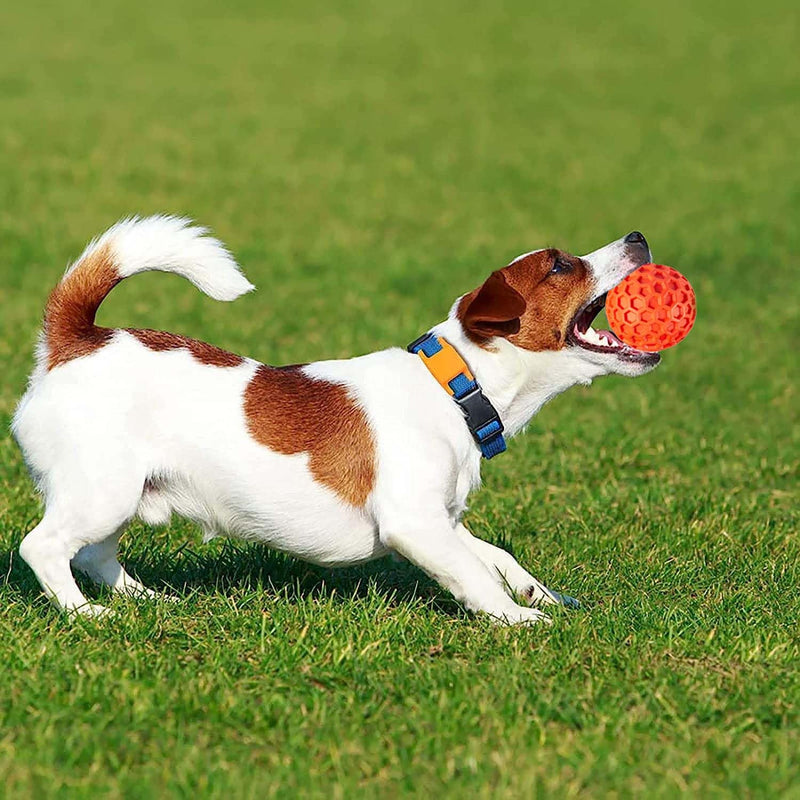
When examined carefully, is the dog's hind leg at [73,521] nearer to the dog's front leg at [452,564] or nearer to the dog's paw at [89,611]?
the dog's paw at [89,611]

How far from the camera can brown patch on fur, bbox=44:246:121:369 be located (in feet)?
16.5

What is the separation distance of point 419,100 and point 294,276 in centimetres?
883

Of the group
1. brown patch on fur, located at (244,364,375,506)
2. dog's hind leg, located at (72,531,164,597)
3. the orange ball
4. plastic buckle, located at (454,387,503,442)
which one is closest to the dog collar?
plastic buckle, located at (454,387,503,442)

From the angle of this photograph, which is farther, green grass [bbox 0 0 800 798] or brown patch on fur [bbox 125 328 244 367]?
brown patch on fur [bbox 125 328 244 367]

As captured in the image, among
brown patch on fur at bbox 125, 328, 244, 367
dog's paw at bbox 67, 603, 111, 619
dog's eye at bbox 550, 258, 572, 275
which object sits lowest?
dog's paw at bbox 67, 603, 111, 619

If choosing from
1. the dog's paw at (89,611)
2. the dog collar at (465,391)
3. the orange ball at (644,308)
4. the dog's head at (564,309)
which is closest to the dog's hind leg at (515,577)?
the dog collar at (465,391)

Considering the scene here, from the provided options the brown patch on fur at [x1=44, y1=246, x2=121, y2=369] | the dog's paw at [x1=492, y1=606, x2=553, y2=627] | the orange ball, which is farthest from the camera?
the orange ball

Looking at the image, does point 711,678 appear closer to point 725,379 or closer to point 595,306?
point 595,306

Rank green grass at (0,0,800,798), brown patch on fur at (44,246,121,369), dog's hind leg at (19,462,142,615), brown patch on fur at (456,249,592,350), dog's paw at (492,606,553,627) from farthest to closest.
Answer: brown patch on fur at (456,249,592,350), brown patch on fur at (44,246,121,369), dog's paw at (492,606,553,627), dog's hind leg at (19,462,142,615), green grass at (0,0,800,798)

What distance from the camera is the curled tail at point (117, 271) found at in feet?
16.6

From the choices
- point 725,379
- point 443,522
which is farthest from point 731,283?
point 443,522

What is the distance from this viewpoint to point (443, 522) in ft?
16.3

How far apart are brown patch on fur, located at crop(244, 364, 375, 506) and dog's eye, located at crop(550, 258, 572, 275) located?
938mm

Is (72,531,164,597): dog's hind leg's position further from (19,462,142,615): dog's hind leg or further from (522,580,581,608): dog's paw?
(522,580,581,608): dog's paw
